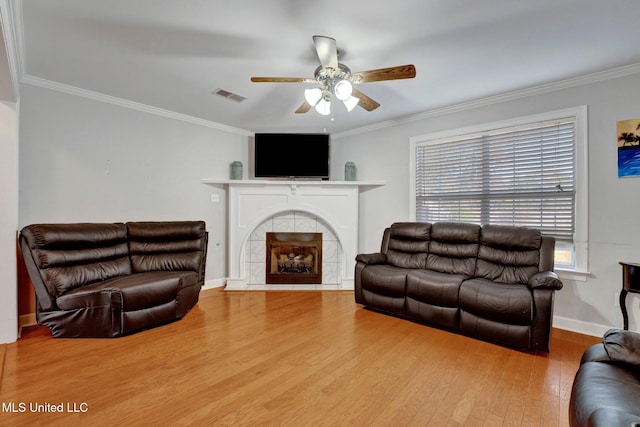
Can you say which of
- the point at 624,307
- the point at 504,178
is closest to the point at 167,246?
the point at 504,178

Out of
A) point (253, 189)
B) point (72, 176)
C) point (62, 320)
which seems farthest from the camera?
point (253, 189)

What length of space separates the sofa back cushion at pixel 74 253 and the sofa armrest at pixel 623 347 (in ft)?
13.0

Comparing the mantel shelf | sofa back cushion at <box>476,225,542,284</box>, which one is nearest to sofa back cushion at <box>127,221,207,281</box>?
the mantel shelf

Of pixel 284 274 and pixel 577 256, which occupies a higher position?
pixel 577 256

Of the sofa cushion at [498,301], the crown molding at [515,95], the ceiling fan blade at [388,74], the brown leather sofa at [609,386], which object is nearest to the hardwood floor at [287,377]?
the sofa cushion at [498,301]

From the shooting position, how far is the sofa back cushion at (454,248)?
3.23m

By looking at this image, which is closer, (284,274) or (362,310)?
(362,310)

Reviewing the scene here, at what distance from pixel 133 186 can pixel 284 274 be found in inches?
95.2

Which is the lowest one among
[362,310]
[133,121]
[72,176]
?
[362,310]

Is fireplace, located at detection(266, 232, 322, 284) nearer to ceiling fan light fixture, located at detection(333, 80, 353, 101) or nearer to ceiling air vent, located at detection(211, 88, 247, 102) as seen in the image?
ceiling air vent, located at detection(211, 88, 247, 102)

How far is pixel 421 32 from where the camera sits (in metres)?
2.14

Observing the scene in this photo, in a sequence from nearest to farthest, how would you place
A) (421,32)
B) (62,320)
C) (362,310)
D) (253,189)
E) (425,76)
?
1. (421,32)
2. (62,320)
3. (425,76)
4. (362,310)
5. (253,189)

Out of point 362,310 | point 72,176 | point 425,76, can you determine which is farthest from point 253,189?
point 425,76

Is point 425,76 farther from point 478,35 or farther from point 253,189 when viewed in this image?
point 253,189
